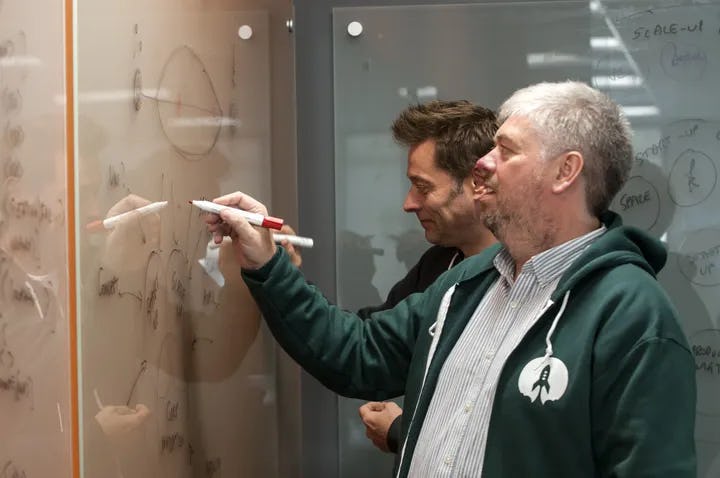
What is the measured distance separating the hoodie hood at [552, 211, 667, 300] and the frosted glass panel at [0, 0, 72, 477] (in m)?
0.66

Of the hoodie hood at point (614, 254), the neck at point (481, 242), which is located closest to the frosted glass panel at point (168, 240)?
the neck at point (481, 242)

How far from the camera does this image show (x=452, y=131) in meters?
1.74

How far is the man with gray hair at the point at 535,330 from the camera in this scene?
41.4 inches

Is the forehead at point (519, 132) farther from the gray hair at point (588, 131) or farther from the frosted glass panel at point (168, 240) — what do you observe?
the frosted glass panel at point (168, 240)

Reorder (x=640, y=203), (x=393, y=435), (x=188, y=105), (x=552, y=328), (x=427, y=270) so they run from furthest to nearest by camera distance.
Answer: (x=640, y=203), (x=427, y=270), (x=393, y=435), (x=188, y=105), (x=552, y=328)

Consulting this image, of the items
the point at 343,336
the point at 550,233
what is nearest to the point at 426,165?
the point at 343,336

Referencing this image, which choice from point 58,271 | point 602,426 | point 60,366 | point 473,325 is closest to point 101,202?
point 58,271

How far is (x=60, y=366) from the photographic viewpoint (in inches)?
39.2

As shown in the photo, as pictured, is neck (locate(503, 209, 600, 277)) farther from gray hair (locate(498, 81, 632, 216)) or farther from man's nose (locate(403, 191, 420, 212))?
man's nose (locate(403, 191, 420, 212))

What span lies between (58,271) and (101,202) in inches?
4.2

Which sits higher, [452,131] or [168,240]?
[452,131]

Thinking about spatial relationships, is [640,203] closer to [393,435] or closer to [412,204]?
[412,204]

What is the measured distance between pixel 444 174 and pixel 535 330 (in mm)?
637

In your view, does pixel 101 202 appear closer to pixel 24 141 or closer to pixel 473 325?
pixel 24 141
